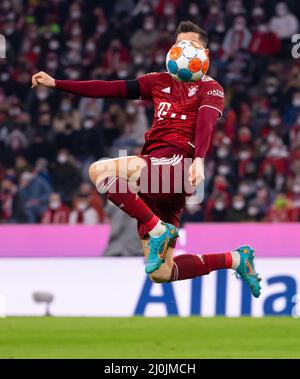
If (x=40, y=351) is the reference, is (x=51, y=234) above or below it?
above

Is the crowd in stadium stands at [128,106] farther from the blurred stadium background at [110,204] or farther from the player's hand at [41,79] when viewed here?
the player's hand at [41,79]

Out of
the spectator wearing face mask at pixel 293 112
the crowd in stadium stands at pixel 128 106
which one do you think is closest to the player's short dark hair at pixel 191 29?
the crowd in stadium stands at pixel 128 106

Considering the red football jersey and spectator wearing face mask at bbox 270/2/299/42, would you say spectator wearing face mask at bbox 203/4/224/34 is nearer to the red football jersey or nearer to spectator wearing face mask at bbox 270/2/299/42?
spectator wearing face mask at bbox 270/2/299/42

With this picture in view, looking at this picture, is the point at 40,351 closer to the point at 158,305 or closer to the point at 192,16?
the point at 158,305

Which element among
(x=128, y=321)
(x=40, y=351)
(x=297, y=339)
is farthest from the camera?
(x=128, y=321)

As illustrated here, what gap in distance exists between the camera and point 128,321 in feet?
43.2

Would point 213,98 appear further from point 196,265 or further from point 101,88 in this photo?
point 196,265

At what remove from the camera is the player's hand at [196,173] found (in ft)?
27.7

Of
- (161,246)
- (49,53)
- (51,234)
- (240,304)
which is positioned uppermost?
(49,53)

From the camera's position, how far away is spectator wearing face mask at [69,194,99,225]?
683 inches

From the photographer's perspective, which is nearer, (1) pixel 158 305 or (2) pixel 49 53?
(1) pixel 158 305

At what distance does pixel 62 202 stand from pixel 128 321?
515 cm
